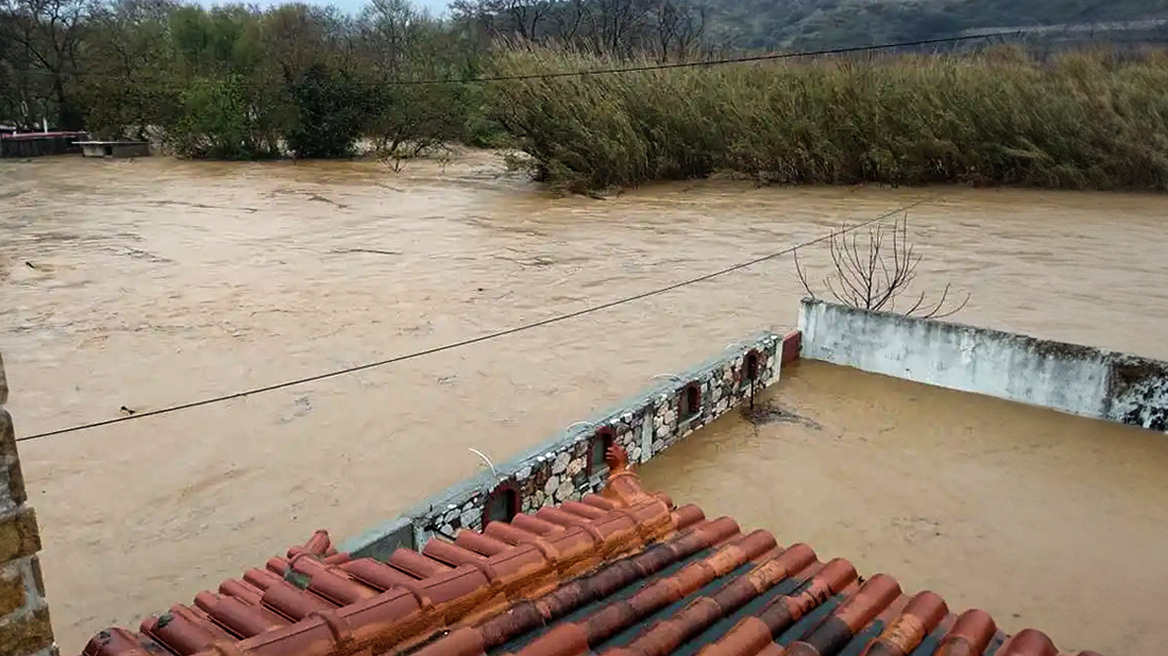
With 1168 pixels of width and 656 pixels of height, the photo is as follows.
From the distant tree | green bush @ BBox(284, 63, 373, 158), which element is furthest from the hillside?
the distant tree

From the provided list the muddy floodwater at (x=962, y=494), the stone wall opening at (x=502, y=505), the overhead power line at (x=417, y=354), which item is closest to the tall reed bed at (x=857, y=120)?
the overhead power line at (x=417, y=354)

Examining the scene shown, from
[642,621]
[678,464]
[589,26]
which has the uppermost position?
[589,26]

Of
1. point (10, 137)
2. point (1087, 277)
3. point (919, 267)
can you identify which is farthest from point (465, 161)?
point (1087, 277)

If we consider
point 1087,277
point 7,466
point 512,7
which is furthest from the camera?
point 512,7

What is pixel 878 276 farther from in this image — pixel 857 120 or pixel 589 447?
pixel 857 120

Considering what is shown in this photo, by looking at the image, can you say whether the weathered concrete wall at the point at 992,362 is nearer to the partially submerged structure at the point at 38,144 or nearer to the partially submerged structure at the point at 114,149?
the partially submerged structure at the point at 114,149

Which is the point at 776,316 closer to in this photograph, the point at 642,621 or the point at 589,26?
the point at 642,621

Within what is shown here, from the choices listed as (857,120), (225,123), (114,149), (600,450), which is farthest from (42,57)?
(600,450)
